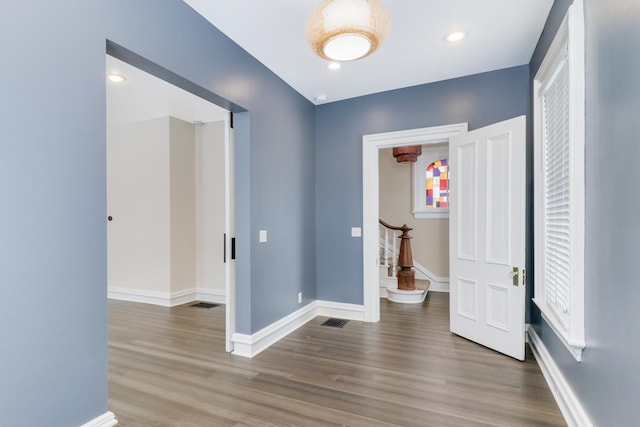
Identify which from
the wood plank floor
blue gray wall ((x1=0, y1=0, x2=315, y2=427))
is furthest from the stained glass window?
blue gray wall ((x1=0, y1=0, x2=315, y2=427))

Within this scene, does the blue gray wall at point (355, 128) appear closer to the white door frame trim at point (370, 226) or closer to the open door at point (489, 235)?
the white door frame trim at point (370, 226)

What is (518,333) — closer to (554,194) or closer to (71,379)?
(554,194)

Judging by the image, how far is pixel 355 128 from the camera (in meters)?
4.06

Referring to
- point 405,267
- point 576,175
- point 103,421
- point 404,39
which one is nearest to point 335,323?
point 405,267

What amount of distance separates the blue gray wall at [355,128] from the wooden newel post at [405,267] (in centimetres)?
128

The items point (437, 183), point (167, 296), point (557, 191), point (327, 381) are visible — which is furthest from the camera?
point (437, 183)

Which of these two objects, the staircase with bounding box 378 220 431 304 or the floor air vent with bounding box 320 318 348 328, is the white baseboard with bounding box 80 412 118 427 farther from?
the staircase with bounding box 378 220 431 304

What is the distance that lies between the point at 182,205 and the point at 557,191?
15.5 ft

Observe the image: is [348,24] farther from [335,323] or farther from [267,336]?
[335,323]

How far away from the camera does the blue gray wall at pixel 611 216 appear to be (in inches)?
50.1

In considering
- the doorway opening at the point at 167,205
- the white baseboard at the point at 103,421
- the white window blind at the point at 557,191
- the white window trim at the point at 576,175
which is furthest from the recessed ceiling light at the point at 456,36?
the white baseboard at the point at 103,421

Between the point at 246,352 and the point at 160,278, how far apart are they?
101 inches

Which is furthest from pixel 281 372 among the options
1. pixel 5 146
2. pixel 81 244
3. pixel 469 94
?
pixel 469 94

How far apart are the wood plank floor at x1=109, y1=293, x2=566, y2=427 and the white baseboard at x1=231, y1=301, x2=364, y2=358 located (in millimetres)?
102
